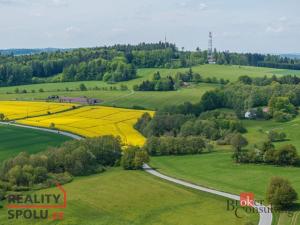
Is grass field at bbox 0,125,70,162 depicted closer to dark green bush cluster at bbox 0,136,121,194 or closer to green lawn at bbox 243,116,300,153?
dark green bush cluster at bbox 0,136,121,194

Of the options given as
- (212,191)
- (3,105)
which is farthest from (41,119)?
(212,191)

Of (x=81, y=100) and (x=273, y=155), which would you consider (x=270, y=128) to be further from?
(x=81, y=100)

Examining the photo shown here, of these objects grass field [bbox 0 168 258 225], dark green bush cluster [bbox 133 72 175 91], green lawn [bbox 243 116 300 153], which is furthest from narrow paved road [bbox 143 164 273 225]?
dark green bush cluster [bbox 133 72 175 91]

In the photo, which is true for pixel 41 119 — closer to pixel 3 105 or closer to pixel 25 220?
pixel 3 105

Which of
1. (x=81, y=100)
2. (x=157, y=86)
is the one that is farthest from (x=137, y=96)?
(x=81, y=100)

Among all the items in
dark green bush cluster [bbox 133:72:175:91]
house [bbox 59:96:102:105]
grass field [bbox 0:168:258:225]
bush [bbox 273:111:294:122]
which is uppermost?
dark green bush cluster [bbox 133:72:175:91]
